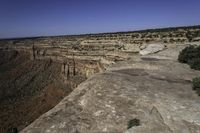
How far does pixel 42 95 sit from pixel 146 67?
36673 mm

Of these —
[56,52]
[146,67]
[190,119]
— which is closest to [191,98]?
[190,119]

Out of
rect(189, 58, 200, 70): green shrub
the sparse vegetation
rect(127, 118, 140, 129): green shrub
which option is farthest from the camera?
the sparse vegetation

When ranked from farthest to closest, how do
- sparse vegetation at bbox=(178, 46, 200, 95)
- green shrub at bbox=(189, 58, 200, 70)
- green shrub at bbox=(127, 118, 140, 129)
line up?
sparse vegetation at bbox=(178, 46, 200, 95) < green shrub at bbox=(189, 58, 200, 70) < green shrub at bbox=(127, 118, 140, 129)

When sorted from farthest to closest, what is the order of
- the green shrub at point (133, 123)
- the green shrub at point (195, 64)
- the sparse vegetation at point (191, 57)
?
the sparse vegetation at point (191, 57) → the green shrub at point (195, 64) → the green shrub at point (133, 123)

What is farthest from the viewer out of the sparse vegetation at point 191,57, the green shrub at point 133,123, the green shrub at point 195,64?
the sparse vegetation at point 191,57

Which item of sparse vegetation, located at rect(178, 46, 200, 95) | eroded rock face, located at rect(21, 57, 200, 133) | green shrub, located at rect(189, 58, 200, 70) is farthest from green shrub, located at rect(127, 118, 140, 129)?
sparse vegetation, located at rect(178, 46, 200, 95)

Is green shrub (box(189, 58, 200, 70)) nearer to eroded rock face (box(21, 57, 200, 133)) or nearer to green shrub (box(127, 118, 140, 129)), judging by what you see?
eroded rock face (box(21, 57, 200, 133))

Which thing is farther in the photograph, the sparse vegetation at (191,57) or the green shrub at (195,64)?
the sparse vegetation at (191,57)

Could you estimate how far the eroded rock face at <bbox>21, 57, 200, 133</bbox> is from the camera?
7234 millimetres

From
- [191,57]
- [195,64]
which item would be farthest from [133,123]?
[191,57]

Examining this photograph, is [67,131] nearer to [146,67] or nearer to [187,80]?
[187,80]

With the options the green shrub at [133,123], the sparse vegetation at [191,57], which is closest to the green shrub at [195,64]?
the sparse vegetation at [191,57]

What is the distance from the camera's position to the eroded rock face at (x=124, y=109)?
7.23m

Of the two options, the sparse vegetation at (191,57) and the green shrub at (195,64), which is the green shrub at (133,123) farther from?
the sparse vegetation at (191,57)
